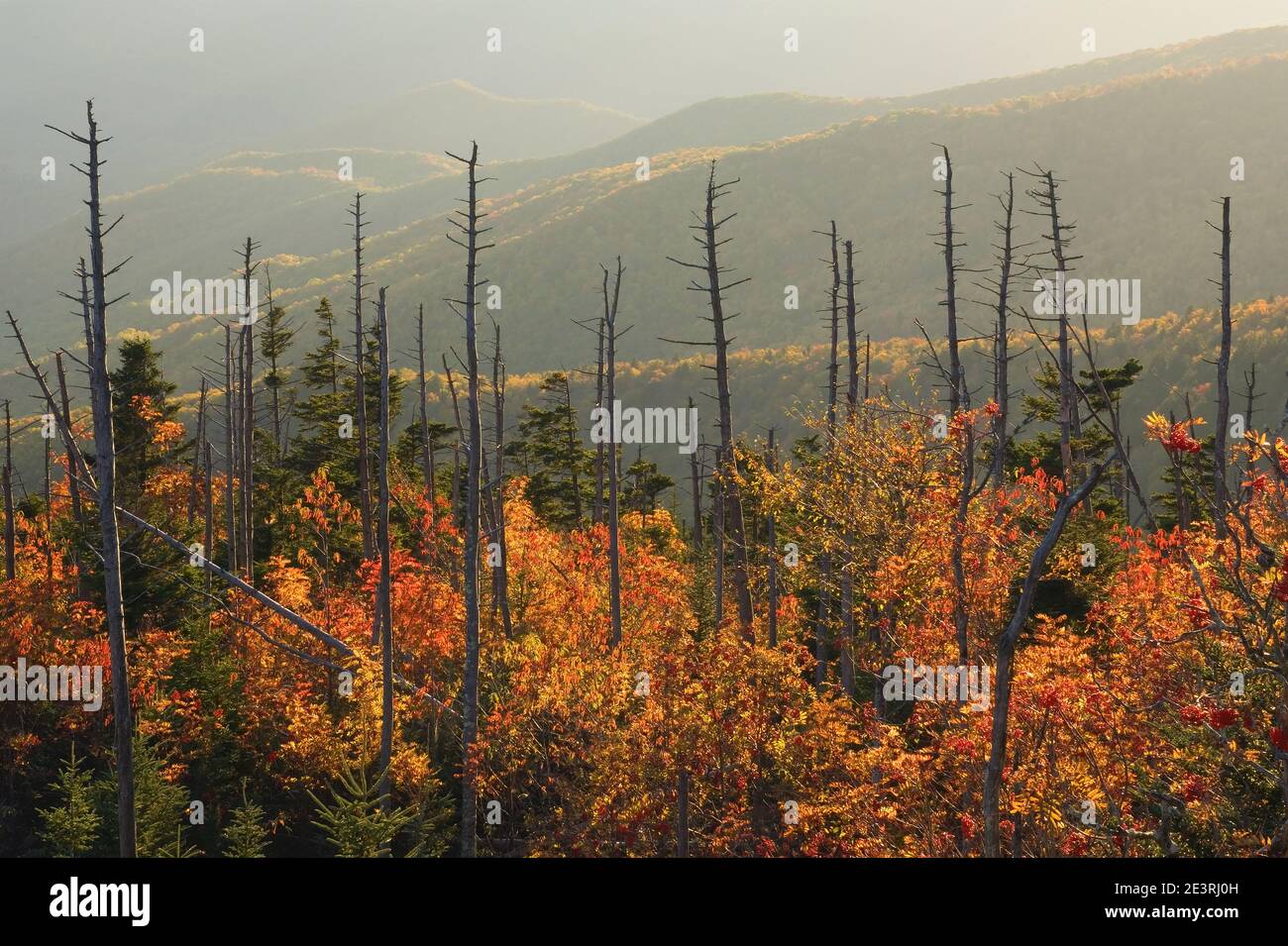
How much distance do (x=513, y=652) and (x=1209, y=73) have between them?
6380 inches

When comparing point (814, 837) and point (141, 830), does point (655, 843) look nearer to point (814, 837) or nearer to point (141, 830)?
point (814, 837)

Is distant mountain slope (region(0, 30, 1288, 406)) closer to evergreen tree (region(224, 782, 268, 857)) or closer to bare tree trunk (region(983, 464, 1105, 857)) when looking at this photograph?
evergreen tree (region(224, 782, 268, 857))

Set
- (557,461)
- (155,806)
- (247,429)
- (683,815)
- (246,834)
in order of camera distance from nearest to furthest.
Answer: (683,815) < (246,834) < (155,806) < (247,429) < (557,461)

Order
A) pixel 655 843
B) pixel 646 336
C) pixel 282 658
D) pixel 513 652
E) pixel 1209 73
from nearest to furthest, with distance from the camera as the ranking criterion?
1. pixel 655 843
2. pixel 513 652
3. pixel 282 658
4. pixel 646 336
5. pixel 1209 73

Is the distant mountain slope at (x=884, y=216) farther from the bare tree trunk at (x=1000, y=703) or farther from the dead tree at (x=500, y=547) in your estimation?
the bare tree trunk at (x=1000, y=703)

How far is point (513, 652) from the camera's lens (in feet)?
80.9

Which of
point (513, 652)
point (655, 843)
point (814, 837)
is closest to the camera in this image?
point (814, 837)

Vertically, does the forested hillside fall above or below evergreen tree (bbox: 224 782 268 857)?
above

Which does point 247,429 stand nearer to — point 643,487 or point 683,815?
point 683,815

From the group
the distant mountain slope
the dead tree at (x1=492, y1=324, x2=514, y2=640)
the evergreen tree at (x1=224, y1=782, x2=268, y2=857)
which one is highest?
Answer: the distant mountain slope

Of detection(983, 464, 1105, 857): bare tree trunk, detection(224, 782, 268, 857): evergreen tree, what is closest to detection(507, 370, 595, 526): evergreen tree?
detection(224, 782, 268, 857): evergreen tree

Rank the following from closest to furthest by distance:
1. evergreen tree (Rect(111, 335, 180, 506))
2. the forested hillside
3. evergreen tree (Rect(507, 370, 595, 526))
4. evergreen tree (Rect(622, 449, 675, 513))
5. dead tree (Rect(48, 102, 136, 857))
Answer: the forested hillside → dead tree (Rect(48, 102, 136, 857)) → evergreen tree (Rect(111, 335, 180, 506)) → evergreen tree (Rect(507, 370, 595, 526)) → evergreen tree (Rect(622, 449, 675, 513))

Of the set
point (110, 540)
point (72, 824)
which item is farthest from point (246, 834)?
point (110, 540)
